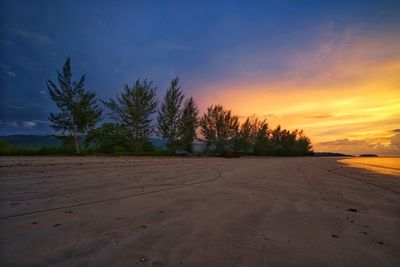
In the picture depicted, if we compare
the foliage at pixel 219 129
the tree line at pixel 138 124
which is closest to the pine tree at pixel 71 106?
the tree line at pixel 138 124

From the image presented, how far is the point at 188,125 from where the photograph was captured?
88.0ft

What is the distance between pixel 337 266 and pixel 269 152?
4447cm

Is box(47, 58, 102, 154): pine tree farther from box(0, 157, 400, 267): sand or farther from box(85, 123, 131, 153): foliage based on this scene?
box(0, 157, 400, 267): sand

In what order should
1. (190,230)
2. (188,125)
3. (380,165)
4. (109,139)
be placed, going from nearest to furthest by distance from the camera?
(190,230), (380,165), (109,139), (188,125)

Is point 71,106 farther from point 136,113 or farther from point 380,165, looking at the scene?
point 380,165

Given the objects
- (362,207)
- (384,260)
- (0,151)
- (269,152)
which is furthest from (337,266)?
(269,152)

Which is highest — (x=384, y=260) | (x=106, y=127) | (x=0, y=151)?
(x=106, y=127)

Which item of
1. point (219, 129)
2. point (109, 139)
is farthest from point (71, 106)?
point (219, 129)

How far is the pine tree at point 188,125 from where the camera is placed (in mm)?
25969

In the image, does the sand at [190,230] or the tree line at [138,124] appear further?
the tree line at [138,124]

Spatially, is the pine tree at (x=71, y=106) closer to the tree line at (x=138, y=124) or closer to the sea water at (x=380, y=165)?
the tree line at (x=138, y=124)

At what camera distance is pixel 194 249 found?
1.79 meters

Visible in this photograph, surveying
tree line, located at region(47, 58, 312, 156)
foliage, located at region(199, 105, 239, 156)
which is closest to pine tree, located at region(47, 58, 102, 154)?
tree line, located at region(47, 58, 312, 156)

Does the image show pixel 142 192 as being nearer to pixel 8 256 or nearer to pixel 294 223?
pixel 8 256
